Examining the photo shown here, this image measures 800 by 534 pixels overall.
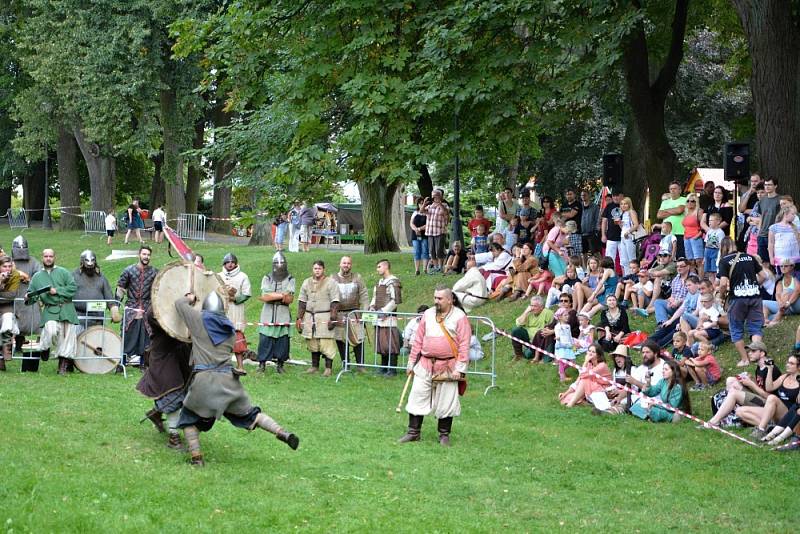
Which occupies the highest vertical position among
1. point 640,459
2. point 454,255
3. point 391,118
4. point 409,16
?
point 409,16

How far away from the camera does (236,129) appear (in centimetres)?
3036

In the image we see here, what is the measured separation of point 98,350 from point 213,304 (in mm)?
6626

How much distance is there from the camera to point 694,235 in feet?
67.1

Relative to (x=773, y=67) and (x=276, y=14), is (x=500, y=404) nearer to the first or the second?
(x=773, y=67)

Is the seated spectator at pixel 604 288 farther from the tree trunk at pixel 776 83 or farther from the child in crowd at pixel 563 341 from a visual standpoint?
the tree trunk at pixel 776 83

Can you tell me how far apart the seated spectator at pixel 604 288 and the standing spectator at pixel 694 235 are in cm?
132

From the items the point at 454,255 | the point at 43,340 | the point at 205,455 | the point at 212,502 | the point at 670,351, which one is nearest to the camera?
the point at 212,502

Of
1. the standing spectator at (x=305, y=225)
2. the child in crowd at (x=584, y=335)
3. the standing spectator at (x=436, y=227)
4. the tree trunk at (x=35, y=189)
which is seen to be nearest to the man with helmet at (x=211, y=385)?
the child in crowd at (x=584, y=335)

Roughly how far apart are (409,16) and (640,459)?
39.6 ft

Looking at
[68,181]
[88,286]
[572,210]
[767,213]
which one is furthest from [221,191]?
[767,213]

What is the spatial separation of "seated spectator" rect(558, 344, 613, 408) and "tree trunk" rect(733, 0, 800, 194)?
5404mm

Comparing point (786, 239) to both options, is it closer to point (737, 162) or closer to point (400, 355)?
point (737, 162)

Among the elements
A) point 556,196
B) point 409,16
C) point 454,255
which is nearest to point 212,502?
point 409,16

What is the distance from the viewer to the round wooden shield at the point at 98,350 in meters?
17.3
